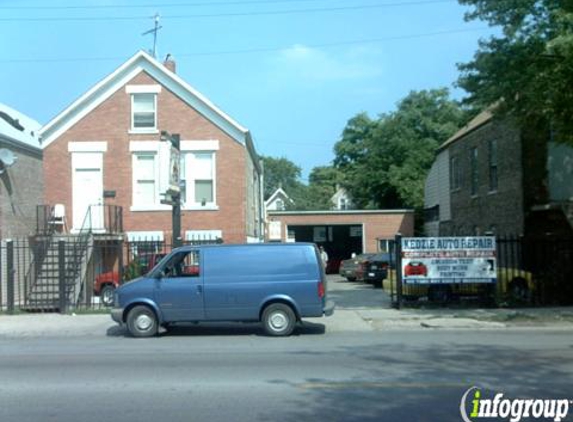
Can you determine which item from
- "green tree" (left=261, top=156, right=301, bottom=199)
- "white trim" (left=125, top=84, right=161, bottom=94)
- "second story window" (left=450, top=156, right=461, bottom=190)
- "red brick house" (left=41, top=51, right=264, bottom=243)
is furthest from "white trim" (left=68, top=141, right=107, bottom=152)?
"green tree" (left=261, top=156, right=301, bottom=199)

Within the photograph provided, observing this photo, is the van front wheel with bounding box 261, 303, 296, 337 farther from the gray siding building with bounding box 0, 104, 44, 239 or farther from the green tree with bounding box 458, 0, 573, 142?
the gray siding building with bounding box 0, 104, 44, 239

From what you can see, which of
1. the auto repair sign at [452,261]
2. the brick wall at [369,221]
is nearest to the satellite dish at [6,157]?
the auto repair sign at [452,261]

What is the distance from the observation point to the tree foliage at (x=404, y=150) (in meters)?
54.2

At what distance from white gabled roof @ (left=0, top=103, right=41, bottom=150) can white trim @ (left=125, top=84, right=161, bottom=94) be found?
3940 millimetres

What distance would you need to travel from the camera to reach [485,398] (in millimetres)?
8289

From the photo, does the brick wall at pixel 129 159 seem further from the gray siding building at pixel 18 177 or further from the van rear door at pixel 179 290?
the van rear door at pixel 179 290

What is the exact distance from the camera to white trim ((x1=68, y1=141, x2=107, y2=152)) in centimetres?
2950

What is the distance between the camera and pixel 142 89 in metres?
29.6

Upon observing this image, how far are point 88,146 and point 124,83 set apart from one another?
2.84 metres

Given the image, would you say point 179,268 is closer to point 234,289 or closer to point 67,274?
point 234,289

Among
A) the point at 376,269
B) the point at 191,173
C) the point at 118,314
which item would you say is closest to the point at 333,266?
the point at 376,269

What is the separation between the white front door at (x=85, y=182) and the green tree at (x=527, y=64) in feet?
50.0

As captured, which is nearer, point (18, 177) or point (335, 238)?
point (18, 177)

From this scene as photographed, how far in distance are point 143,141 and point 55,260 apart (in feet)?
21.7
